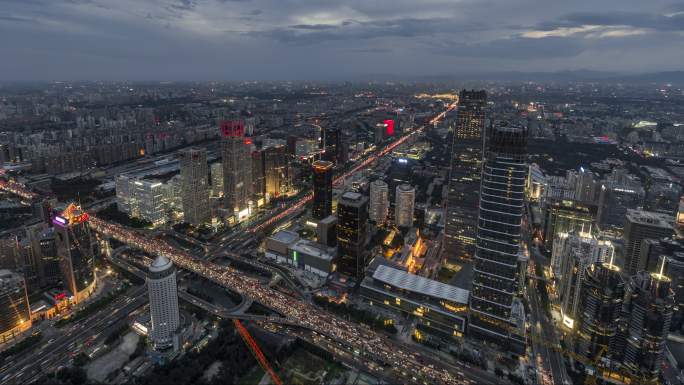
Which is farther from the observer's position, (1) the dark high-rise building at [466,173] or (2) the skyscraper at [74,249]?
(1) the dark high-rise building at [466,173]

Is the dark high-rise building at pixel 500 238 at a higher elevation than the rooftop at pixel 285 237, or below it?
higher

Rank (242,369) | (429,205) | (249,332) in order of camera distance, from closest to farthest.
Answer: (242,369) < (249,332) < (429,205)

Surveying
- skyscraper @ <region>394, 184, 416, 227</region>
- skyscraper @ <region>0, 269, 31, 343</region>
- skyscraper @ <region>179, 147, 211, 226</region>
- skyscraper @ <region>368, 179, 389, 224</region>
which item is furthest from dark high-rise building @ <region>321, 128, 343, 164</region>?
skyscraper @ <region>0, 269, 31, 343</region>

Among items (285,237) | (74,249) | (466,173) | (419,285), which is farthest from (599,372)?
(74,249)

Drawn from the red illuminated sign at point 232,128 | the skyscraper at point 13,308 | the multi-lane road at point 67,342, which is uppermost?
the red illuminated sign at point 232,128

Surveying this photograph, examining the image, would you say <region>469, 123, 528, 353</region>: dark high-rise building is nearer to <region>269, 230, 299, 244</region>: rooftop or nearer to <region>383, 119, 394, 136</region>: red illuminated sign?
<region>269, 230, 299, 244</region>: rooftop

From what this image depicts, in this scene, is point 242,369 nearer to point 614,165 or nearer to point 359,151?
point 359,151

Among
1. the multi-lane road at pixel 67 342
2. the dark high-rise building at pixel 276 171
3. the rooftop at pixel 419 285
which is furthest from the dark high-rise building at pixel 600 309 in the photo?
the dark high-rise building at pixel 276 171

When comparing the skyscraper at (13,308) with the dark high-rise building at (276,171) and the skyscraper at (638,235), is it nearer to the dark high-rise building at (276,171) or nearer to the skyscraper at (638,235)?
the dark high-rise building at (276,171)

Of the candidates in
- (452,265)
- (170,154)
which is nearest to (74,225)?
(452,265)
